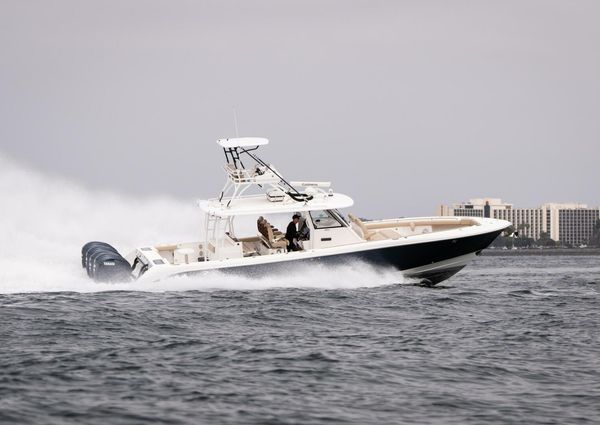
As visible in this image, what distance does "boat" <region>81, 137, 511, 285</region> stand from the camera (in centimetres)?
2309

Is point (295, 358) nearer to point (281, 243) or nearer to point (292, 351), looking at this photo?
point (292, 351)

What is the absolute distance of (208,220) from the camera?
24.8 m

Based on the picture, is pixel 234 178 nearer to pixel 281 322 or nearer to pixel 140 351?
pixel 281 322

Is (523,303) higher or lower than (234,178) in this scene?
lower

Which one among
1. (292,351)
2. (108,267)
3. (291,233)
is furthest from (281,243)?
(292,351)

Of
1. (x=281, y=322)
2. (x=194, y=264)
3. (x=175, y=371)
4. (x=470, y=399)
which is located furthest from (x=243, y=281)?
(x=470, y=399)

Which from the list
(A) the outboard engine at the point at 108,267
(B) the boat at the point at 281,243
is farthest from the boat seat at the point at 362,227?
(A) the outboard engine at the point at 108,267

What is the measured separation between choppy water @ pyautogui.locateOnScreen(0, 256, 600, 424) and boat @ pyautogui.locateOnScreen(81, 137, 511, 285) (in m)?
0.99

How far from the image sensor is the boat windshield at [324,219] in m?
24.2

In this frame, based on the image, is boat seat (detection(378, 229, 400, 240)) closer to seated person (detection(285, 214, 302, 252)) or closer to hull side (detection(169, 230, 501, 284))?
hull side (detection(169, 230, 501, 284))

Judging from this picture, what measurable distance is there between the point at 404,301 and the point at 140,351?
7621 millimetres

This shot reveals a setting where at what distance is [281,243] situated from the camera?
24.2 m

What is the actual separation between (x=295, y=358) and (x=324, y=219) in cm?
1005

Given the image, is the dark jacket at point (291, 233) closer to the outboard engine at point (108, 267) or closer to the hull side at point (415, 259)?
the hull side at point (415, 259)
